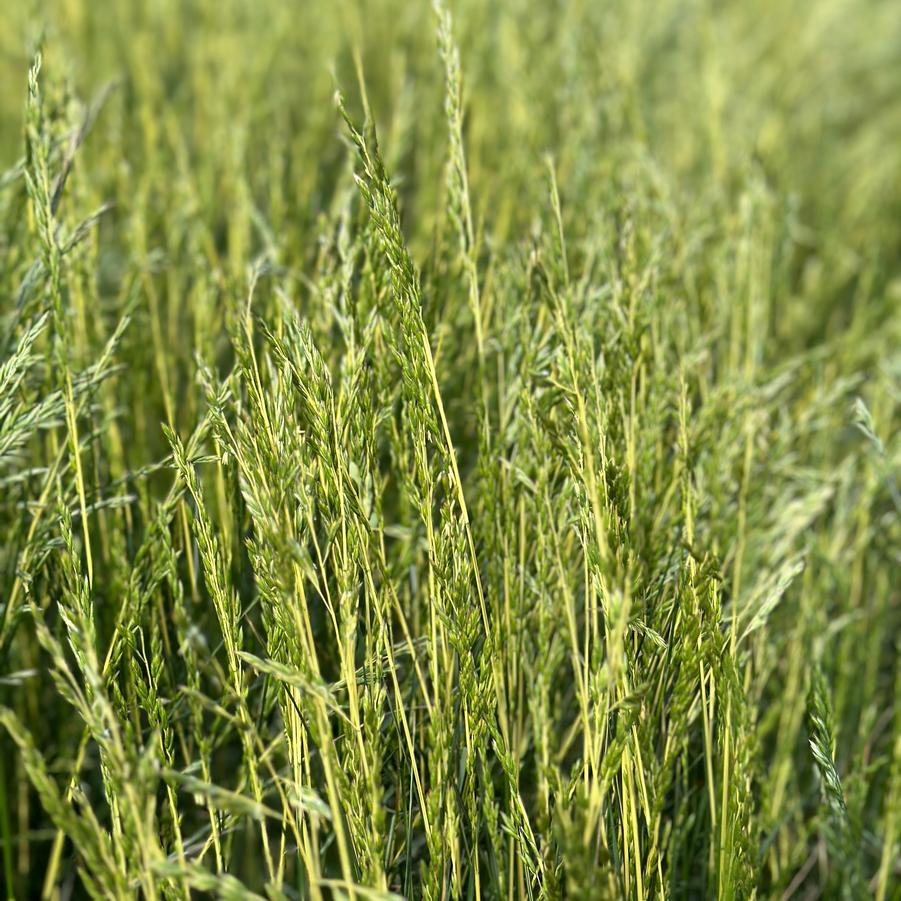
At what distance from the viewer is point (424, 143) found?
6.54 ft

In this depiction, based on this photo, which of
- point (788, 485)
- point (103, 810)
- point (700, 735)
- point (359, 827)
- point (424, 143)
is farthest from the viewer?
point (424, 143)

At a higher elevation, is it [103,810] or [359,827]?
[359,827]

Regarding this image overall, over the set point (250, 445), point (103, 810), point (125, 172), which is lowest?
point (103, 810)

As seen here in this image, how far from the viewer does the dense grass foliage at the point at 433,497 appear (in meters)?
0.84

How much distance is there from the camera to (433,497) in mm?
1084

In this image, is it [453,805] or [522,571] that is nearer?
[453,805]

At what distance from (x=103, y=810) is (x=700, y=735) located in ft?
2.65

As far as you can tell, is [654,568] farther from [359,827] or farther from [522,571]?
[359,827]

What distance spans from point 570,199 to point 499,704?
105 centimetres

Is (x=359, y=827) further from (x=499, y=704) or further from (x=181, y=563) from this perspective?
(x=181, y=563)

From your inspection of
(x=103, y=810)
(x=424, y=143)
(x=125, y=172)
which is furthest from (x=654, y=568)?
(x=424, y=143)

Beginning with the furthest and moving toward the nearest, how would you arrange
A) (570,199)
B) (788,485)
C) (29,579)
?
(570,199), (788,485), (29,579)

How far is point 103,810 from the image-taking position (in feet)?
4.14

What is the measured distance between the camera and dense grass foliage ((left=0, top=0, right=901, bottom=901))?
84 centimetres
